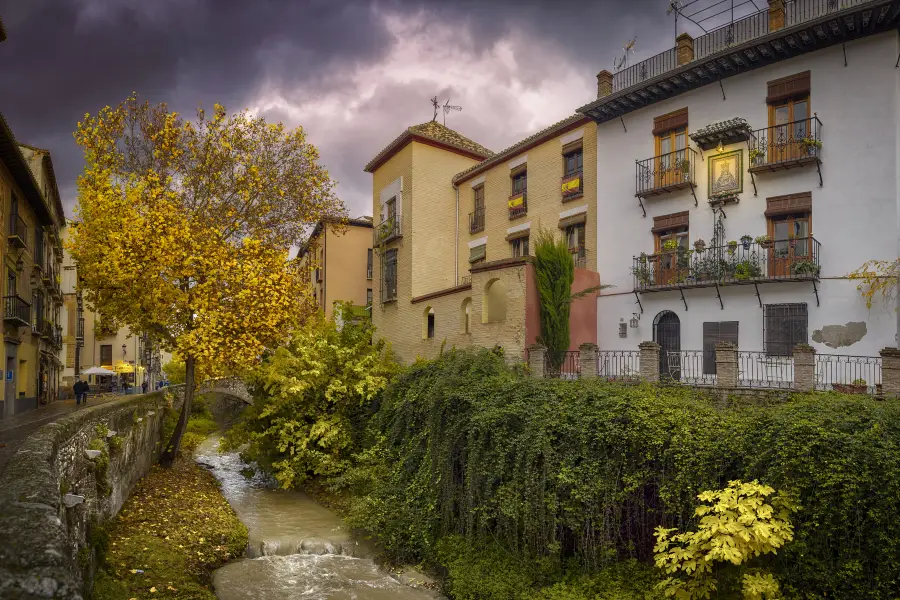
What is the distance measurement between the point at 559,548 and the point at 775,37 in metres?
→ 14.2

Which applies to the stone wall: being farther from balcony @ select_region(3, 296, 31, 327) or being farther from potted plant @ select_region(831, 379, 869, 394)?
potted plant @ select_region(831, 379, 869, 394)

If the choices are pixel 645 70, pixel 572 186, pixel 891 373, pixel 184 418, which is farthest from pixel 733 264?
pixel 184 418

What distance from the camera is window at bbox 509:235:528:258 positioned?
24.4 meters

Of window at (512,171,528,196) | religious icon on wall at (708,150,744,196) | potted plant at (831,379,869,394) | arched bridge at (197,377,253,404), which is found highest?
window at (512,171,528,196)

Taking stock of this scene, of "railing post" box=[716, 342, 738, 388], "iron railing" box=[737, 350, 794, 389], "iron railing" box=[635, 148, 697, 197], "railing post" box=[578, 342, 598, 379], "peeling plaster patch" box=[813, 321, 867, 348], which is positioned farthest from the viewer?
"iron railing" box=[635, 148, 697, 197]

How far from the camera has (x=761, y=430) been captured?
9.39m

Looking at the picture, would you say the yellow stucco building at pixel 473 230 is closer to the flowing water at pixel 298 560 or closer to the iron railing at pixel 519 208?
the iron railing at pixel 519 208

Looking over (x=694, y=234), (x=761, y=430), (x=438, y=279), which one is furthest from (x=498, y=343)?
(x=761, y=430)

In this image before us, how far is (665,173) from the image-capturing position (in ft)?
63.5

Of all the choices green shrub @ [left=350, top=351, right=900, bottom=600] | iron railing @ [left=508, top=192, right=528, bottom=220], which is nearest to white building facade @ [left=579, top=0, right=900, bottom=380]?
iron railing @ [left=508, top=192, right=528, bottom=220]

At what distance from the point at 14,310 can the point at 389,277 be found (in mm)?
14596

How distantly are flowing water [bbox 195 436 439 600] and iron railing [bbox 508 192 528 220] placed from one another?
13.0 metres

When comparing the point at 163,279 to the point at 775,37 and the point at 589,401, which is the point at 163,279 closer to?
the point at 589,401

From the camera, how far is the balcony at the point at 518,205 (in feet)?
79.6
